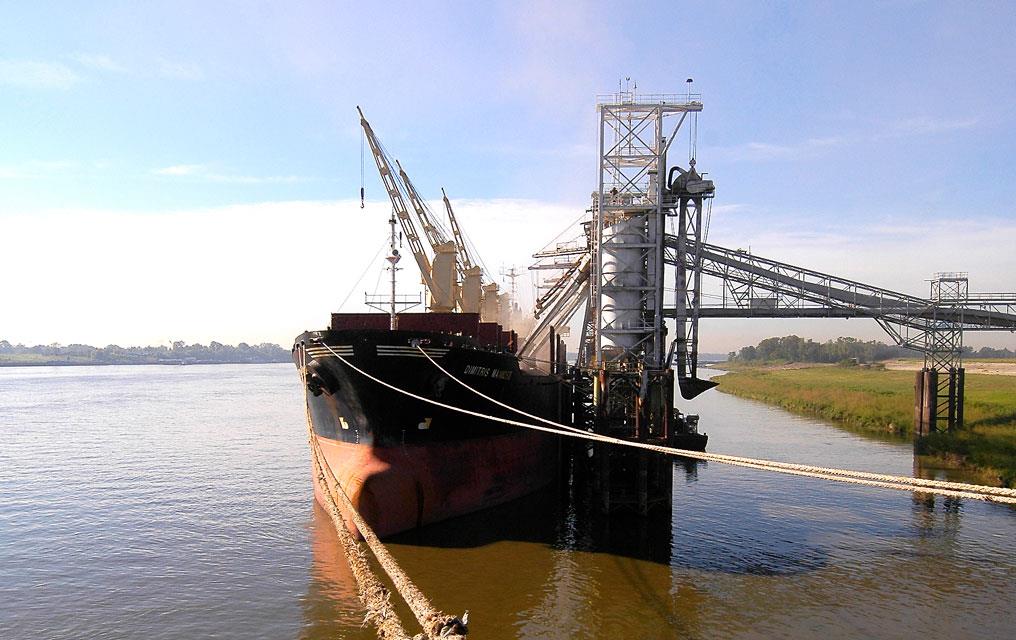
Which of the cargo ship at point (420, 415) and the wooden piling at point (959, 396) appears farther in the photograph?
the wooden piling at point (959, 396)

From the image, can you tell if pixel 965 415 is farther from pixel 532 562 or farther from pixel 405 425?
pixel 405 425

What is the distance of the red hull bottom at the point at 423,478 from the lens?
693 inches

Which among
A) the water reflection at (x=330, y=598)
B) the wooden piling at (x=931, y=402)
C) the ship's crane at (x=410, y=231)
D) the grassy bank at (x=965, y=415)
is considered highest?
the ship's crane at (x=410, y=231)

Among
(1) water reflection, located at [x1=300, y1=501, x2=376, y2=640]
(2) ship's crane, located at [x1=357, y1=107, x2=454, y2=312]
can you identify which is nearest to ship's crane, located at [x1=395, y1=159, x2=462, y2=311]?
(2) ship's crane, located at [x1=357, y1=107, x2=454, y2=312]

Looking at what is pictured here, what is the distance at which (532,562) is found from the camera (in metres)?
16.8

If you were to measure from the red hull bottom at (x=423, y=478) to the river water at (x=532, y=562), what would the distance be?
66 centimetres

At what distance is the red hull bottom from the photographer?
57.7 feet

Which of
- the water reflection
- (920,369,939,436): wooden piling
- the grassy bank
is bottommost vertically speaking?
the water reflection

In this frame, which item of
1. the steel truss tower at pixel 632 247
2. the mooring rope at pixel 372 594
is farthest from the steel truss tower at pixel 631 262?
the mooring rope at pixel 372 594

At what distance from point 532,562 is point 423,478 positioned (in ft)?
12.6

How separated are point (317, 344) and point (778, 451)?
25.3 m

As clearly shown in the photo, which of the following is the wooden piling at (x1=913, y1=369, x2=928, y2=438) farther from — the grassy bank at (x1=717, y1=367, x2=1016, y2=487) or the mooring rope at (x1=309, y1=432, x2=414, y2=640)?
the mooring rope at (x1=309, y1=432, x2=414, y2=640)

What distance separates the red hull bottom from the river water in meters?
0.66

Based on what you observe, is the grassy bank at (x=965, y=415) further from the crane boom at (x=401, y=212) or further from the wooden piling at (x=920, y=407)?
the crane boom at (x=401, y=212)
